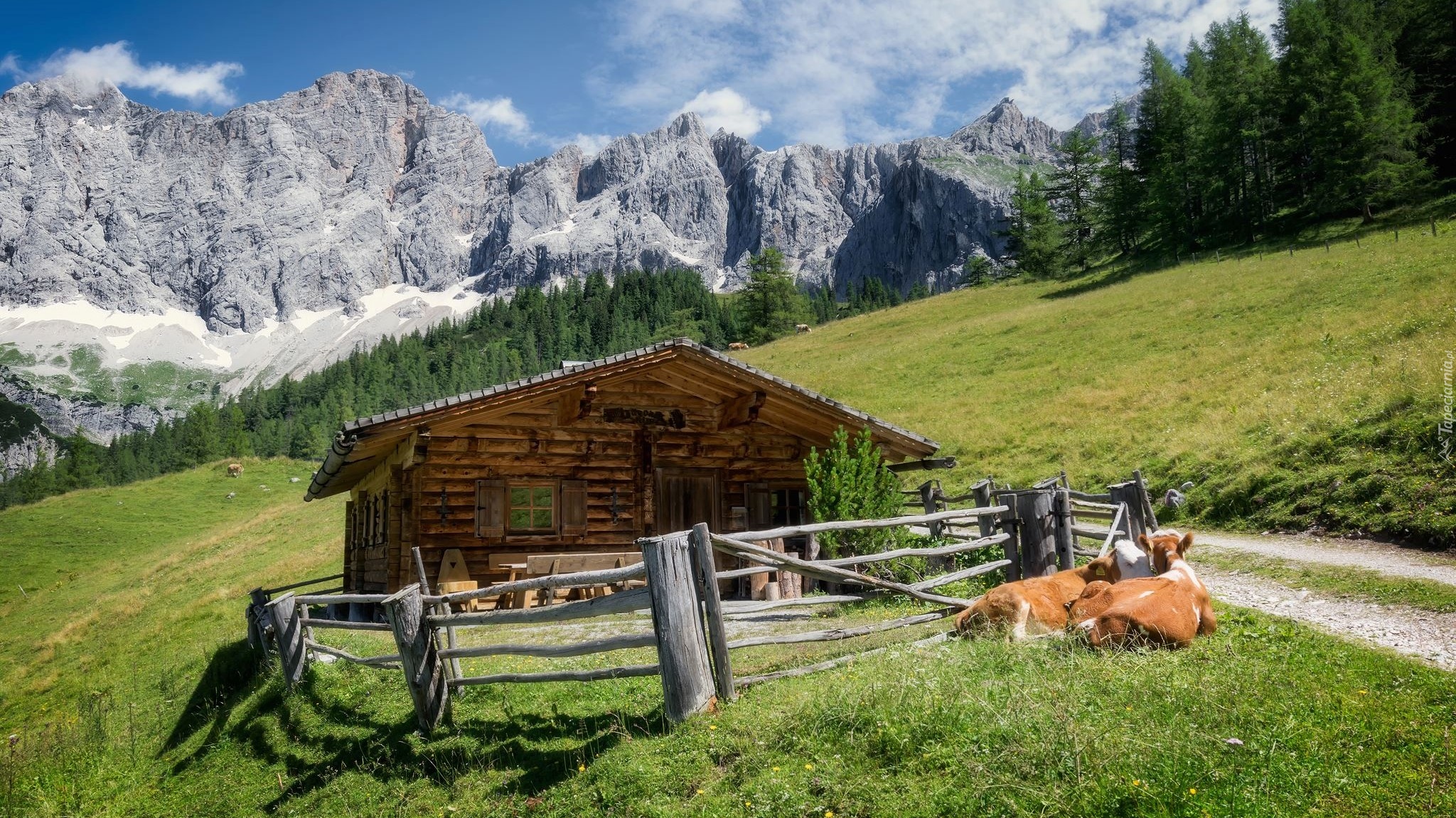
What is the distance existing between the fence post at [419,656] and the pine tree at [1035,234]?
70187mm

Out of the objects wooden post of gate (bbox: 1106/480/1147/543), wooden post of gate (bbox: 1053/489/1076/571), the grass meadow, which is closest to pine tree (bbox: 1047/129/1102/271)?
the grass meadow

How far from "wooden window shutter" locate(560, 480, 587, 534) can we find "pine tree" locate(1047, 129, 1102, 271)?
213ft

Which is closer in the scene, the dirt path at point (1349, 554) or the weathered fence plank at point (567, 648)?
the weathered fence plank at point (567, 648)

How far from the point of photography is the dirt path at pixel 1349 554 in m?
10.1

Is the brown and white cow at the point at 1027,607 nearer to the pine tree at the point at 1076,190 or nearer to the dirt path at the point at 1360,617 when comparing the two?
the dirt path at the point at 1360,617

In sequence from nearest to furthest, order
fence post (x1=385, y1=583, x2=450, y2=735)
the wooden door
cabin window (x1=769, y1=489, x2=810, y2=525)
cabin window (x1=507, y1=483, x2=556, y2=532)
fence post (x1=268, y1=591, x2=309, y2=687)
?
fence post (x1=385, y1=583, x2=450, y2=735) < fence post (x1=268, y1=591, x2=309, y2=687) < cabin window (x1=507, y1=483, x2=556, y2=532) < the wooden door < cabin window (x1=769, y1=489, x2=810, y2=525)

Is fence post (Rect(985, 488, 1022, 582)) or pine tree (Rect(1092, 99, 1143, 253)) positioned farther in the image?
pine tree (Rect(1092, 99, 1143, 253))

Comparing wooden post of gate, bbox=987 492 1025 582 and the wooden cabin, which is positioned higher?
the wooden cabin

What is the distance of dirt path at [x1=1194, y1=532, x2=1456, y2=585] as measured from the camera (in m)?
10.1

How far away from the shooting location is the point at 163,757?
992 cm

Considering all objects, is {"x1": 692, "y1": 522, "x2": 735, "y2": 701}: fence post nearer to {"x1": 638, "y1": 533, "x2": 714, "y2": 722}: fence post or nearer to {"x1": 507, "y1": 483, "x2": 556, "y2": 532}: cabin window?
{"x1": 638, "y1": 533, "x2": 714, "y2": 722}: fence post

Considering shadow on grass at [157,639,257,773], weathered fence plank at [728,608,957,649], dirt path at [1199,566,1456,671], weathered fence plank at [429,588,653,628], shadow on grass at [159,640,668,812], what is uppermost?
weathered fence plank at [429,588,653,628]

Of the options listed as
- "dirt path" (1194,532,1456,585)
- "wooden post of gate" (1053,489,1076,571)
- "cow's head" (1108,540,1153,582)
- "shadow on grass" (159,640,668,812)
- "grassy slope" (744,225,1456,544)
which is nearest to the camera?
"shadow on grass" (159,640,668,812)

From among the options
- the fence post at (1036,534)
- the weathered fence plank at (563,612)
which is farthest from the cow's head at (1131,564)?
the weathered fence plank at (563,612)
